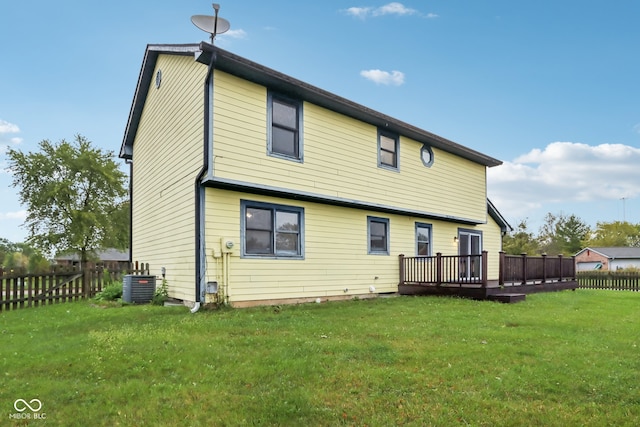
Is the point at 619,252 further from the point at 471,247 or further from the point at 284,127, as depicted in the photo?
the point at 284,127

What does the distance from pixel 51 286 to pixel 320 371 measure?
944cm

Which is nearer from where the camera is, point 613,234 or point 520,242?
point 520,242

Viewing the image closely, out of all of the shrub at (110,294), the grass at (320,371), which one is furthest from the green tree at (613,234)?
the shrub at (110,294)

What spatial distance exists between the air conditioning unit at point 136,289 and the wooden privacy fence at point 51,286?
1.77m

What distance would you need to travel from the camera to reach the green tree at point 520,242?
4500 cm

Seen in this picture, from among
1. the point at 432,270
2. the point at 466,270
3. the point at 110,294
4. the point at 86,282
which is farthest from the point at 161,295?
the point at 466,270

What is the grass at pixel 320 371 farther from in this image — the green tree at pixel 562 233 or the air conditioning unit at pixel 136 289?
the green tree at pixel 562 233

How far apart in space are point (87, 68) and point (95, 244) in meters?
19.9

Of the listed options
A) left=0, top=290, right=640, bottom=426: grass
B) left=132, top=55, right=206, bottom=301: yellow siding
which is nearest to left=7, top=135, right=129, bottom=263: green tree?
left=132, top=55, right=206, bottom=301: yellow siding

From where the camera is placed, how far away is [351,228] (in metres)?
12.1

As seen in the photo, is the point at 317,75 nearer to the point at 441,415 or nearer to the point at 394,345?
the point at 394,345

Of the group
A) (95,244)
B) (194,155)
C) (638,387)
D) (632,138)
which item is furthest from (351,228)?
(95,244)

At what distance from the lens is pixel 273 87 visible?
33.2 ft

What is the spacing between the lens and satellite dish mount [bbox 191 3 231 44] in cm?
1003
